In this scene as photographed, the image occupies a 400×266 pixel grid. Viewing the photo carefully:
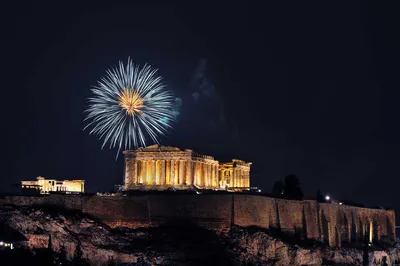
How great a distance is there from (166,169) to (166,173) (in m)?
0.44

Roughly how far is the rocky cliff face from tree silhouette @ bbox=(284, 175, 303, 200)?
26.8 meters

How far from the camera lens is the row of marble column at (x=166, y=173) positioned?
326 feet

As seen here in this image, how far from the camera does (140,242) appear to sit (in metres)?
77.0

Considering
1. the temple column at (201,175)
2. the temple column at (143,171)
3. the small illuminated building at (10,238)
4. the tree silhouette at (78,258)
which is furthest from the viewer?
the temple column at (201,175)

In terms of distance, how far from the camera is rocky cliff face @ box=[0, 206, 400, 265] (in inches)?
2923

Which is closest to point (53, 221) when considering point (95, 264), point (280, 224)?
point (95, 264)

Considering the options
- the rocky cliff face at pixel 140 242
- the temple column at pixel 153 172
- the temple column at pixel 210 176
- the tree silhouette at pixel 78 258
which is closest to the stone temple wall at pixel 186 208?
the rocky cliff face at pixel 140 242

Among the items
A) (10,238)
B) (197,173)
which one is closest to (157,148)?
(197,173)

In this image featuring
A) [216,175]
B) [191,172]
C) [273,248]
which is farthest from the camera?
[216,175]

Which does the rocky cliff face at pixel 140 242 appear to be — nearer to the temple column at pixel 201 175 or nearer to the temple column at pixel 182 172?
the temple column at pixel 182 172

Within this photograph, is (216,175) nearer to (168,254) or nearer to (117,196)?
(117,196)

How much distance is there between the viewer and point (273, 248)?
3260 inches

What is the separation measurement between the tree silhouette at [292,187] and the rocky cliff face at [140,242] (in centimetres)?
2677

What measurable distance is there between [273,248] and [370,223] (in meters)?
37.9
